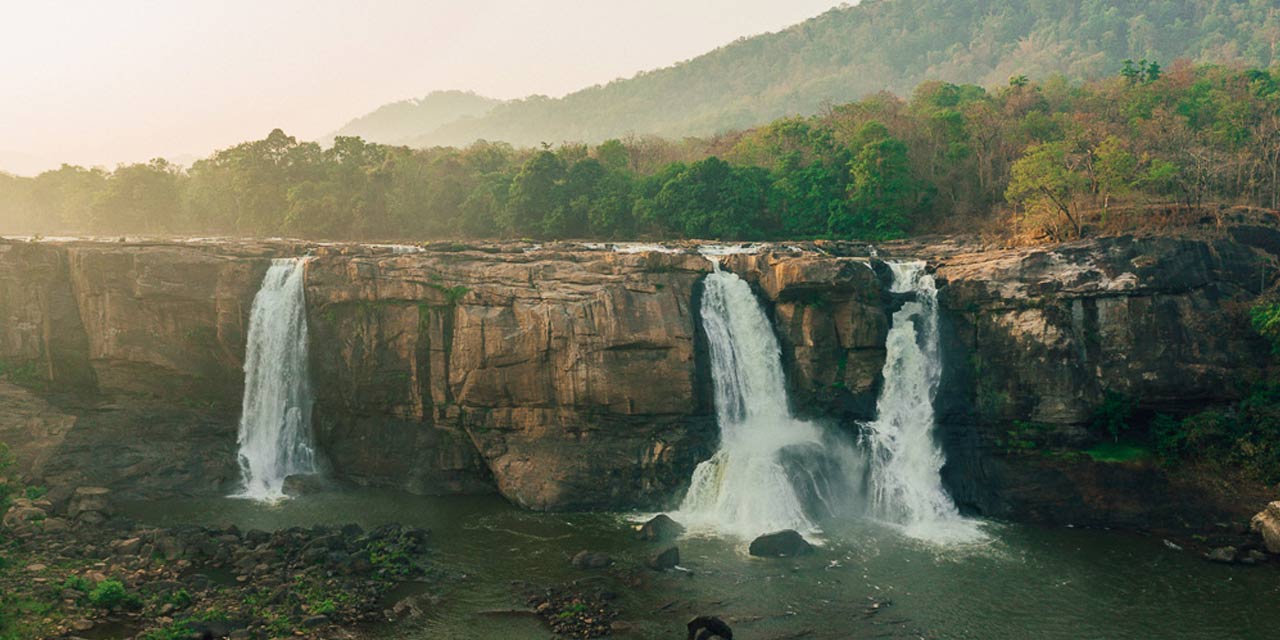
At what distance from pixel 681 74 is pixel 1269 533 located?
142 metres

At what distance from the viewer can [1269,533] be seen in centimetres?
A: 2352

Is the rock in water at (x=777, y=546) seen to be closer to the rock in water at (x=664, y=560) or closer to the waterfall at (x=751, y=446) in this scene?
the waterfall at (x=751, y=446)

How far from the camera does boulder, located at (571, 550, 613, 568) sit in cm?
2295

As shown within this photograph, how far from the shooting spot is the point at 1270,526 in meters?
23.6

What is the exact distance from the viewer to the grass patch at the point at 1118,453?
26938 millimetres

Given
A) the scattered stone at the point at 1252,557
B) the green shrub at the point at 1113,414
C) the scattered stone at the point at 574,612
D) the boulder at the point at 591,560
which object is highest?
the green shrub at the point at 1113,414

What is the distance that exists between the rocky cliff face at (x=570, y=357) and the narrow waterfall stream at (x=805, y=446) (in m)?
0.65

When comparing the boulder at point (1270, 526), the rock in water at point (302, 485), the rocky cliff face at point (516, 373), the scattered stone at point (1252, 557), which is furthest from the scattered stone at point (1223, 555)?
the rock in water at point (302, 485)

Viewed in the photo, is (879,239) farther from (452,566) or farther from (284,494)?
(284,494)

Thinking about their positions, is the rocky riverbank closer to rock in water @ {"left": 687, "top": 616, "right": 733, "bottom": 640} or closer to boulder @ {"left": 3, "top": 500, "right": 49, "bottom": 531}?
boulder @ {"left": 3, "top": 500, "right": 49, "bottom": 531}

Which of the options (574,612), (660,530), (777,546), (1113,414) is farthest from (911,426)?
(574,612)

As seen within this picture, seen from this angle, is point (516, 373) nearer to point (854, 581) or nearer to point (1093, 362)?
point (854, 581)

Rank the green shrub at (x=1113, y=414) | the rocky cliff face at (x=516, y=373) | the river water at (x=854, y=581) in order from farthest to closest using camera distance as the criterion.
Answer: the rocky cliff face at (x=516, y=373) < the green shrub at (x=1113, y=414) < the river water at (x=854, y=581)

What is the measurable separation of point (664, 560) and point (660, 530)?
8.63 feet
